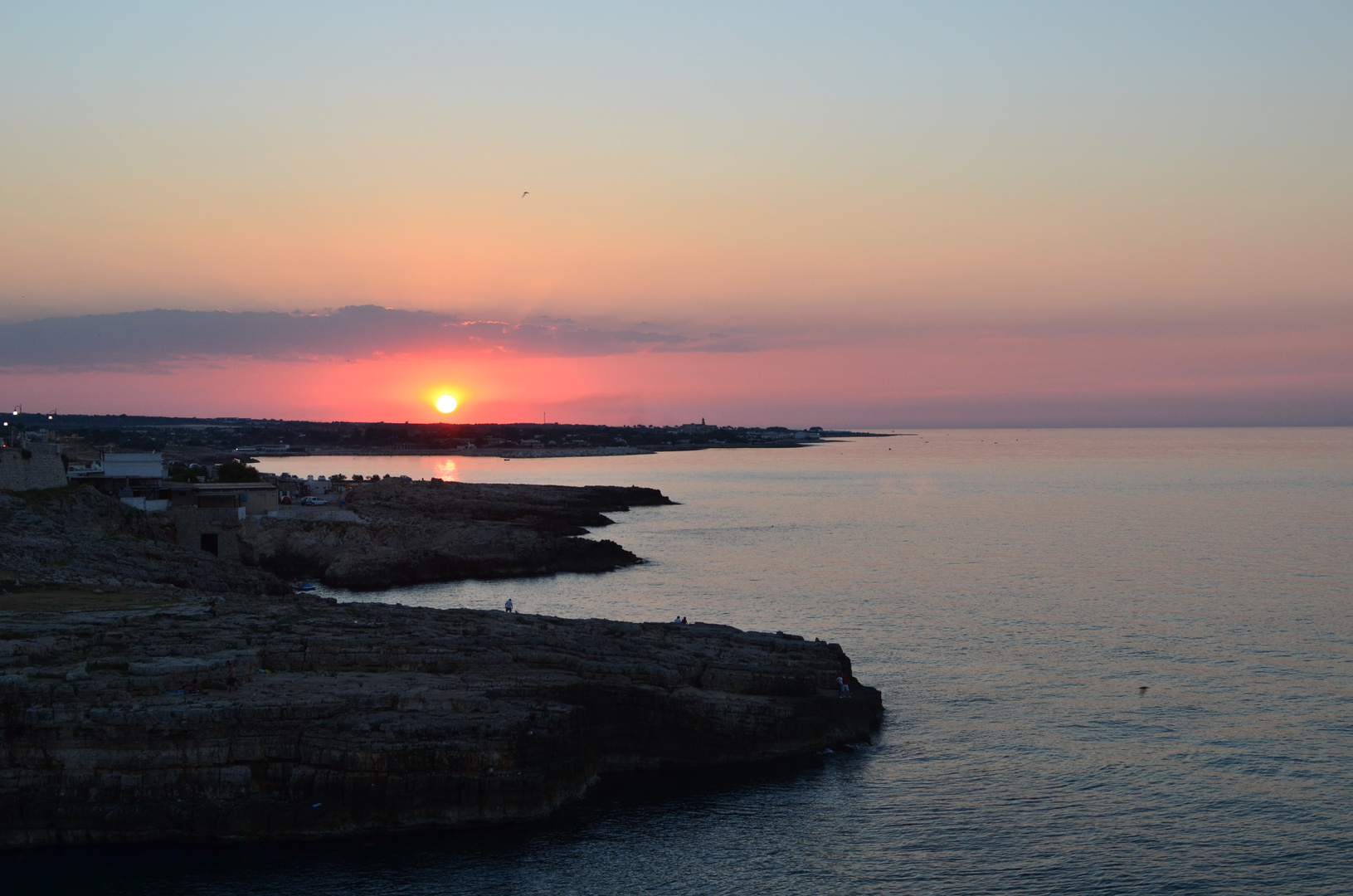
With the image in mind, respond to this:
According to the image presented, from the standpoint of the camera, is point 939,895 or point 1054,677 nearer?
point 939,895

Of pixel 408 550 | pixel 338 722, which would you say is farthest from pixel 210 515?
pixel 338 722

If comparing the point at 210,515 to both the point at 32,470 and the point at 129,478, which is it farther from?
the point at 32,470

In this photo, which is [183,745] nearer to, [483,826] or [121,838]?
[121,838]

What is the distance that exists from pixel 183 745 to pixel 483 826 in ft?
23.7

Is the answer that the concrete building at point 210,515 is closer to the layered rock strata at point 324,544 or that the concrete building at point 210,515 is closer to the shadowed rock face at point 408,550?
the layered rock strata at point 324,544

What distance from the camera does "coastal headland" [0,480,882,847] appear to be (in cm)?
2444

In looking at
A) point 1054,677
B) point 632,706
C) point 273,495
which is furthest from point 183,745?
point 273,495

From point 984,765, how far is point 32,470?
1974 inches

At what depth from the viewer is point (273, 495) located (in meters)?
74.9

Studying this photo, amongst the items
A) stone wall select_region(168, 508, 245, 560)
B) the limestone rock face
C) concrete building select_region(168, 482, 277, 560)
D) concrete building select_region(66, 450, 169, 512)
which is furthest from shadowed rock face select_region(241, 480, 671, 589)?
the limestone rock face

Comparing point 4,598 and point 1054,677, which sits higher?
point 4,598

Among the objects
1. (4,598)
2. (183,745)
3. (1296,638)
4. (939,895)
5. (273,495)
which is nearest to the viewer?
(939,895)

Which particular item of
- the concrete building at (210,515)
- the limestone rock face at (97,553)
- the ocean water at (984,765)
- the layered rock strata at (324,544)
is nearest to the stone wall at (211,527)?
the concrete building at (210,515)

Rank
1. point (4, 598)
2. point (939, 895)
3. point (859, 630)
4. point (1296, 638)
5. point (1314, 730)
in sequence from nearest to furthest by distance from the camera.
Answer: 1. point (939, 895)
2. point (1314, 730)
3. point (4, 598)
4. point (1296, 638)
5. point (859, 630)
